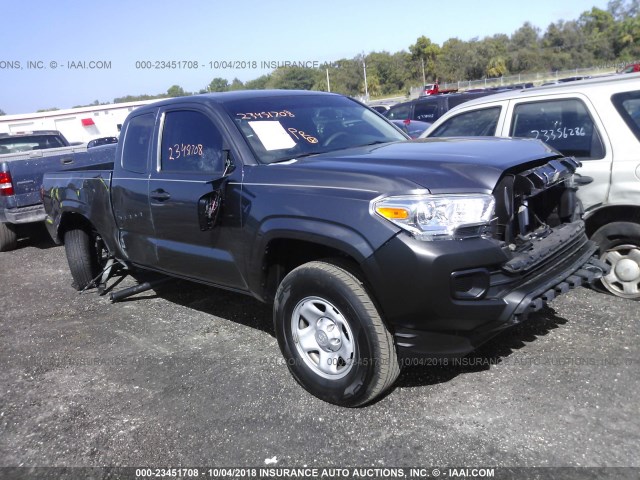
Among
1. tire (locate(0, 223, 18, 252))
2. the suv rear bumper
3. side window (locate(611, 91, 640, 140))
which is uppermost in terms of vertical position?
side window (locate(611, 91, 640, 140))

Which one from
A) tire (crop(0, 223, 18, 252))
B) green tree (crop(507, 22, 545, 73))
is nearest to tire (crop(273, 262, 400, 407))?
tire (crop(0, 223, 18, 252))

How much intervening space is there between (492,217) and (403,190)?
19.1 inches

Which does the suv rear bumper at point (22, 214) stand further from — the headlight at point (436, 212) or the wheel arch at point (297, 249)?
the headlight at point (436, 212)

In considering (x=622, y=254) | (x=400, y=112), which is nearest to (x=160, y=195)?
(x=622, y=254)

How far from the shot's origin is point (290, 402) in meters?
3.43

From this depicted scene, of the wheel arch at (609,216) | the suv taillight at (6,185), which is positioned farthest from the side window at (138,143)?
the suv taillight at (6,185)

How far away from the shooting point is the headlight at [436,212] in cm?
279

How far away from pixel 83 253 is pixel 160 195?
2.19m

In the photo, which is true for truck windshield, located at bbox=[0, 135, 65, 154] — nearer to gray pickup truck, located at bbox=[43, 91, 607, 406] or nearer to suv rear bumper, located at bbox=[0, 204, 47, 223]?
suv rear bumper, located at bbox=[0, 204, 47, 223]

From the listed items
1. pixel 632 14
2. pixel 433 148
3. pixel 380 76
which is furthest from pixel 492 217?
pixel 632 14

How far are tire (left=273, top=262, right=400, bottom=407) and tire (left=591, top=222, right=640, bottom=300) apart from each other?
2.33 m

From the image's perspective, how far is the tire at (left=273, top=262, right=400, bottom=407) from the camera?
2.98 m

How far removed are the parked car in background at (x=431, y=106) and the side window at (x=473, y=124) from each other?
768cm

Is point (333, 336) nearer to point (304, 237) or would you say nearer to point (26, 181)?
point (304, 237)
